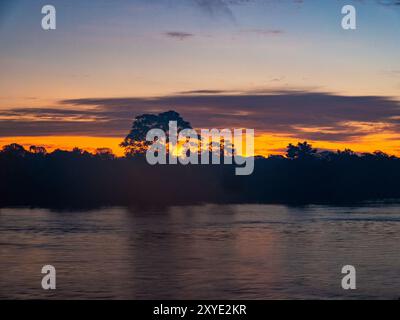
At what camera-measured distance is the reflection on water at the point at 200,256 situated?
112 ft

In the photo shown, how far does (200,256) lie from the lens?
48.1 metres

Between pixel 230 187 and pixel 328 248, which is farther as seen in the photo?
pixel 230 187

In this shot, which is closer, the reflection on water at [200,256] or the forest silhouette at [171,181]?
the reflection on water at [200,256]

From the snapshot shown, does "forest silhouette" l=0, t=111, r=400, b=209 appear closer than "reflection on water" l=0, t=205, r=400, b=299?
No

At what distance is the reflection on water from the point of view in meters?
34.2

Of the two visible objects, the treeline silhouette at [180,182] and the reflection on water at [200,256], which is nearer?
the reflection on water at [200,256]

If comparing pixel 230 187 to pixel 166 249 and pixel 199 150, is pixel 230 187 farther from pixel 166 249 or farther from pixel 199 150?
pixel 166 249

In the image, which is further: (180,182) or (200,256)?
(180,182)

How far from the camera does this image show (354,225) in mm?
71875

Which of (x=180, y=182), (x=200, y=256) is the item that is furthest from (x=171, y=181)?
(x=200, y=256)

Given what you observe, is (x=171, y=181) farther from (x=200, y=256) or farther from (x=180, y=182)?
(x=200, y=256)
